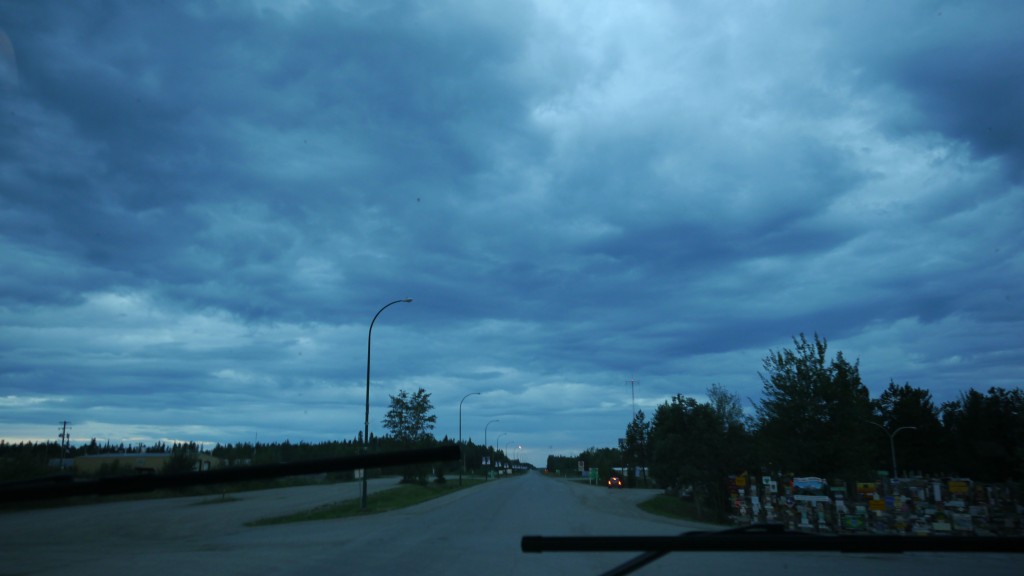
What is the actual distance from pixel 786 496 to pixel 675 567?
55.0 ft

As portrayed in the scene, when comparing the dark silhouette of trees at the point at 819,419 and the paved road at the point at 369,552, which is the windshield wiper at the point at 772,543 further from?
the dark silhouette of trees at the point at 819,419

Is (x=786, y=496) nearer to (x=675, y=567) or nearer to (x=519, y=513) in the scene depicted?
(x=519, y=513)

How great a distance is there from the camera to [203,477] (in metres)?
2.25

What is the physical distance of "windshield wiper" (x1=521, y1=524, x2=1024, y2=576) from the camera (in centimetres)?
216

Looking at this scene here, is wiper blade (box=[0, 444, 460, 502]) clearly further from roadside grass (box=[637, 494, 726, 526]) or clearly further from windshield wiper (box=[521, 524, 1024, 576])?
roadside grass (box=[637, 494, 726, 526])

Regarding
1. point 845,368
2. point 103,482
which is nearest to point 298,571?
point 103,482

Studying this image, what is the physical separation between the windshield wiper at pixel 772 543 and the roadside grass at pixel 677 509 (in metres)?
29.7

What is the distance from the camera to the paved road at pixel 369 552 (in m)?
11.0

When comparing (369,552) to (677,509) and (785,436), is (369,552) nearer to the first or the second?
(785,436)

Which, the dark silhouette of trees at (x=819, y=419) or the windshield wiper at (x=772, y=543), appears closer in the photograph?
the windshield wiper at (x=772, y=543)

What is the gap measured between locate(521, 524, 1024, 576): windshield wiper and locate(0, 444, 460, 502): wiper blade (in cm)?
49

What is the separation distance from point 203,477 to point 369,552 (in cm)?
1461

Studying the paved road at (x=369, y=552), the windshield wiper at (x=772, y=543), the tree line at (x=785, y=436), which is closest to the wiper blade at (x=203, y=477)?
the windshield wiper at (x=772, y=543)

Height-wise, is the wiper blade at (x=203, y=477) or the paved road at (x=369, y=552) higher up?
the wiper blade at (x=203, y=477)
